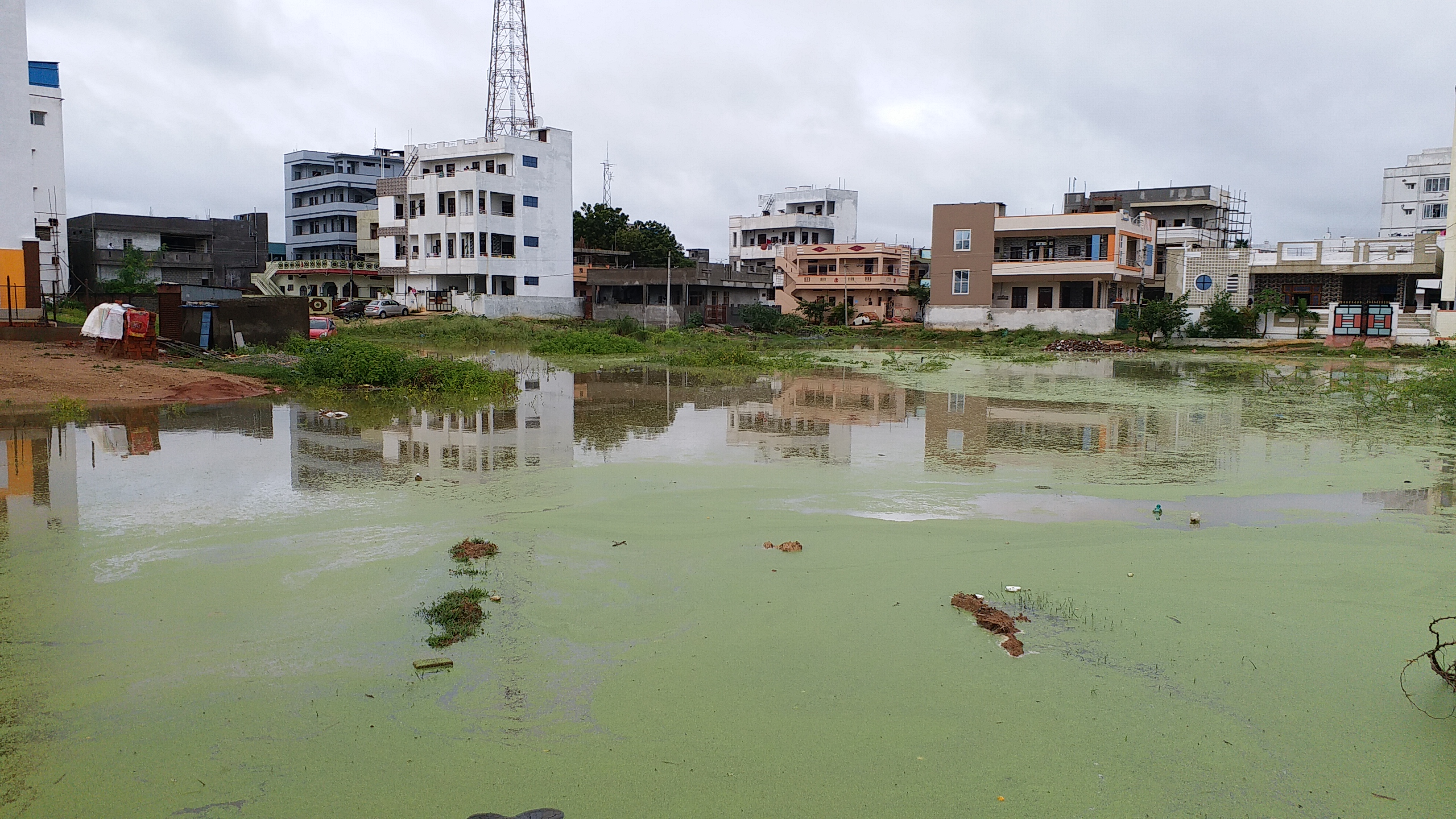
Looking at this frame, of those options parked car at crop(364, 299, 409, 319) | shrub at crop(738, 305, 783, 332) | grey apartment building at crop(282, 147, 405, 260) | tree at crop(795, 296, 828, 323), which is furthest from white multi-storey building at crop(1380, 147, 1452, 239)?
grey apartment building at crop(282, 147, 405, 260)

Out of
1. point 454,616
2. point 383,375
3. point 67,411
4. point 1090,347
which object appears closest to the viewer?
point 454,616

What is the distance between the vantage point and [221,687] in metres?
4.30

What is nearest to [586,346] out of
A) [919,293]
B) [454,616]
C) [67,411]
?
[67,411]

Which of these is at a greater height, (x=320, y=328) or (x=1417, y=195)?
(x=1417, y=195)

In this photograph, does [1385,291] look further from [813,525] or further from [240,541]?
[240,541]

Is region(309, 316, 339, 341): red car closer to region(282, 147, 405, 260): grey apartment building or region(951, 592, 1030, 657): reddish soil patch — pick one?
region(951, 592, 1030, 657): reddish soil patch

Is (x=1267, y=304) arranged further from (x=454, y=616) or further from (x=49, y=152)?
(x=49, y=152)

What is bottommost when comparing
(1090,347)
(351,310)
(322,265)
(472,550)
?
(472,550)

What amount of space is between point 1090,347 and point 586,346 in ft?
62.5

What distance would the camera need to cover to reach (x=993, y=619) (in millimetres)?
5172

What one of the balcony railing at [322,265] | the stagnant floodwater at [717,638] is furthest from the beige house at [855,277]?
the stagnant floodwater at [717,638]

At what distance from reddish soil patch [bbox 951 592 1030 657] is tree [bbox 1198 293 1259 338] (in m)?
36.6

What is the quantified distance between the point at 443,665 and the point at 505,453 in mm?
6212

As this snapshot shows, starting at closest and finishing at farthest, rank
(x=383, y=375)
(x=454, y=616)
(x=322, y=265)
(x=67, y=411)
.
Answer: (x=454, y=616)
(x=67, y=411)
(x=383, y=375)
(x=322, y=265)
